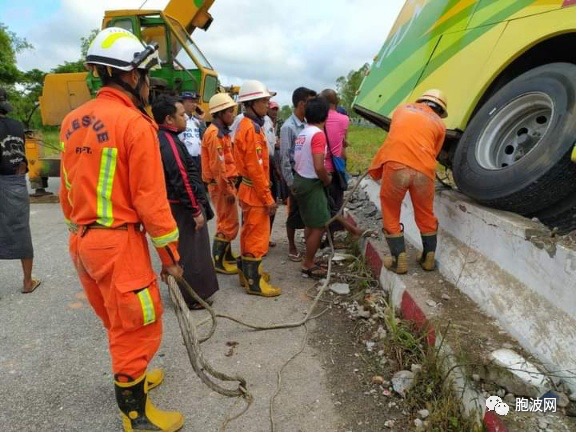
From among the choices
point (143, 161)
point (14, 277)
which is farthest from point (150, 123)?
point (14, 277)

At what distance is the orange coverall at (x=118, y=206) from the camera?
1.87 metres

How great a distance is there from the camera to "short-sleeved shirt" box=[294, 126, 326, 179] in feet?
12.4

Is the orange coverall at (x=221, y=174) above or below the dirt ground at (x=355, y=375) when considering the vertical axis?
above

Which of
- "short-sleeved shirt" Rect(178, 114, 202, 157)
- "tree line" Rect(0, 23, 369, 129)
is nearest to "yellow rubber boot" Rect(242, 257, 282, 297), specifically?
"short-sleeved shirt" Rect(178, 114, 202, 157)

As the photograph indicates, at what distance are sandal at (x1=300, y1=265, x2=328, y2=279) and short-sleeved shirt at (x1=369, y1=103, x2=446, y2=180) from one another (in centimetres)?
152

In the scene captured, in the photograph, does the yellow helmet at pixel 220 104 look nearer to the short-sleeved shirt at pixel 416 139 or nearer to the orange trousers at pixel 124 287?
the short-sleeved shirt at pixel 416 139

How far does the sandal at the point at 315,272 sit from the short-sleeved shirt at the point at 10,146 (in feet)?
9.54

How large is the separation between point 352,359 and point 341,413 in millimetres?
548

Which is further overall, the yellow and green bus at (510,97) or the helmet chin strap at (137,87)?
the yellow and green bus at (510,97)

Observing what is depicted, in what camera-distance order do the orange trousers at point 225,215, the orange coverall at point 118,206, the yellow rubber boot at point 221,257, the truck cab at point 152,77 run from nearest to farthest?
the orange coverall at point 118,206 < the orange trousers at point 225,215 < the yellow rubber boot at point 221,257 < the truck cab at point 152,77

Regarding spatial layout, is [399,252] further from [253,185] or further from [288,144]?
[288,144]

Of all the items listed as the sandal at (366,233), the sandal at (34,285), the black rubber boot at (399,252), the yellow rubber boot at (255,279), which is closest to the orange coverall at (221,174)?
the yellow rubber boot at (255,279)

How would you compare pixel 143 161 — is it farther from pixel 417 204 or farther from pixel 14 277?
pixel 14 277

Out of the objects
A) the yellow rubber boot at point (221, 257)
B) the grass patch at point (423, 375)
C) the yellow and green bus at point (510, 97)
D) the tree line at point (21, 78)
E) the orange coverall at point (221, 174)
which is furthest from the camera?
the tree line at point (21, 78)
